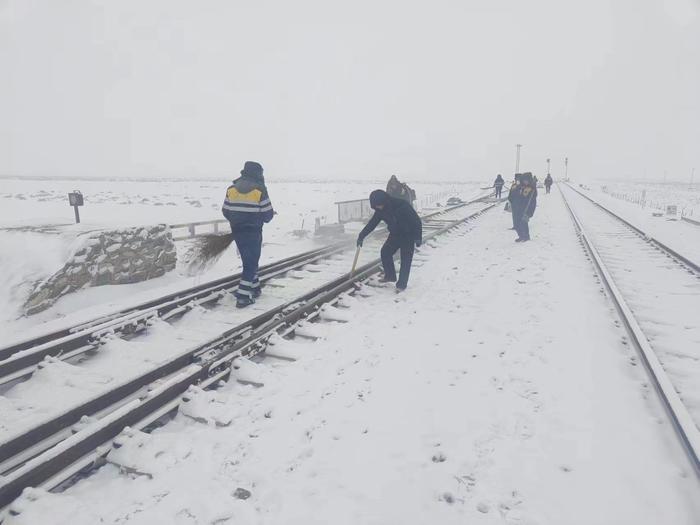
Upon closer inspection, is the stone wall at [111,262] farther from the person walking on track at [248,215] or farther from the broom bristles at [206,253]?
the person walking on track at [248,215]

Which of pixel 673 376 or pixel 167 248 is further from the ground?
pixel 167 248

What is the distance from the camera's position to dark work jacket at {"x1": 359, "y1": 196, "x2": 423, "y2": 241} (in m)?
7.78

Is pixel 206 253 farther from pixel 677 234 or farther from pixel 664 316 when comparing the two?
pixel 677 234

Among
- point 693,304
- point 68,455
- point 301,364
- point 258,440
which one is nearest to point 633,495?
point 258,440

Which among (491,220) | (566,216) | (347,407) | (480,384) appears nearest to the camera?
(347,407)

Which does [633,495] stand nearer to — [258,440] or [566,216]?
[258,440]

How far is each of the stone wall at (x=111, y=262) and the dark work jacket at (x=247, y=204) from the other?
315 centimetres

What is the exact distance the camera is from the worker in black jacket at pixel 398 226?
25.3 feet

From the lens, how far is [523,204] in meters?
13.2

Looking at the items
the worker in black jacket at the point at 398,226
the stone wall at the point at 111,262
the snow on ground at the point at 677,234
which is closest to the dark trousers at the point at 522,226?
the snow on ground at the point at 677,234

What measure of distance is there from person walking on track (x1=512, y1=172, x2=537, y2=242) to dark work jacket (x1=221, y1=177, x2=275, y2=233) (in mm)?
8862

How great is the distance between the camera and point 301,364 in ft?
15.3

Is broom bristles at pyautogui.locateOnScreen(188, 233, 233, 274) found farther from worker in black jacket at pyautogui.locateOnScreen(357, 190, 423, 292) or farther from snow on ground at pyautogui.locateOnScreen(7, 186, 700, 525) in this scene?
snow on ground at pyautogui.locateOnScreen(7, 186, 700, 525)

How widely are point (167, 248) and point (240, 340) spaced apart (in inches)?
228
